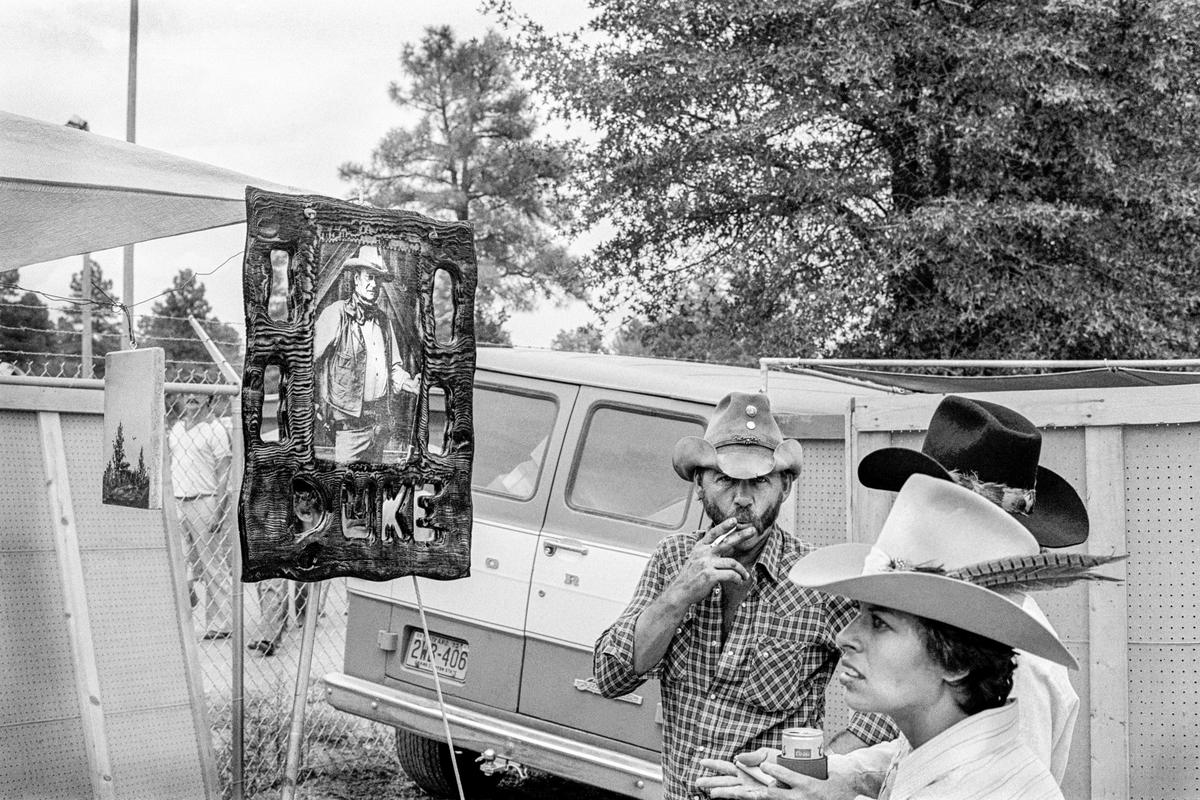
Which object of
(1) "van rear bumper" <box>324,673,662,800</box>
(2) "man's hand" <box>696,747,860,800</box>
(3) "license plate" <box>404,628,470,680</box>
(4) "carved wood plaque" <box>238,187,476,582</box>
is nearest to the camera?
(2) "man's hand" <box>696,747,860,800</box>

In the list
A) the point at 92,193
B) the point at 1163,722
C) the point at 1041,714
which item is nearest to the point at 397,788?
the point at 92,193

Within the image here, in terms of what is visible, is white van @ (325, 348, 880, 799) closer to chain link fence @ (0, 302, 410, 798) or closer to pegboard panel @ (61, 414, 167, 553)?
chain link fence @ (0, 302, 410, 798)

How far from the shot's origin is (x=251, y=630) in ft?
30.8

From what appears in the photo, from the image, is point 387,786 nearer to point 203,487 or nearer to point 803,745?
point 203,487

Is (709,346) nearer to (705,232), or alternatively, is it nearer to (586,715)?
(705,232)

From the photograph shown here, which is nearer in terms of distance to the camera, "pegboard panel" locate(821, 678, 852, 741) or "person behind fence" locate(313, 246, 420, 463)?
"person behind fence" locate(313, 246, 420, 463)

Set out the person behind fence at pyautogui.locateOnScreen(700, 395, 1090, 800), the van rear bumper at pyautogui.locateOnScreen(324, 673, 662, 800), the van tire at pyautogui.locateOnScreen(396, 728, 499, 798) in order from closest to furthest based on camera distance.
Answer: the person behind fence at pyautogui.locateOnScreen(700, 395, 1090, 800) → the van rear bumper at pyautogui.locateOnScreen(324, 673, 662, 800) → the van tire at pyautogui.locateOnScreen(396, 728, 499, 798)

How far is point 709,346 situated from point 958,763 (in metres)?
14.7

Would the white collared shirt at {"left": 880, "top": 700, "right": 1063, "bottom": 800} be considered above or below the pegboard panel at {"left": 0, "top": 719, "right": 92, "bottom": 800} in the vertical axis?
above

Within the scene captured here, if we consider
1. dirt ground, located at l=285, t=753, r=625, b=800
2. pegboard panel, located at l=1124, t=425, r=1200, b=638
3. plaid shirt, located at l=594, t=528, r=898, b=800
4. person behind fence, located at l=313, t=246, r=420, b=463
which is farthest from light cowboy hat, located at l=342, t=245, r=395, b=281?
dirt ground, located at l=285, t=753, r=625, b=800

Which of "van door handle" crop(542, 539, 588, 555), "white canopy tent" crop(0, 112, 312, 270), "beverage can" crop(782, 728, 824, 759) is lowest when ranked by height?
"van door handle" crop(542, 539, 588, 555)

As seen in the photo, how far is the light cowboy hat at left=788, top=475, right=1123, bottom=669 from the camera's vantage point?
1.87 metres

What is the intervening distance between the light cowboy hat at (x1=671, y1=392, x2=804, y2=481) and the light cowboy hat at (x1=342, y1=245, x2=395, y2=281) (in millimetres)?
1453

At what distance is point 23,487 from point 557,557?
2490 millimetres
